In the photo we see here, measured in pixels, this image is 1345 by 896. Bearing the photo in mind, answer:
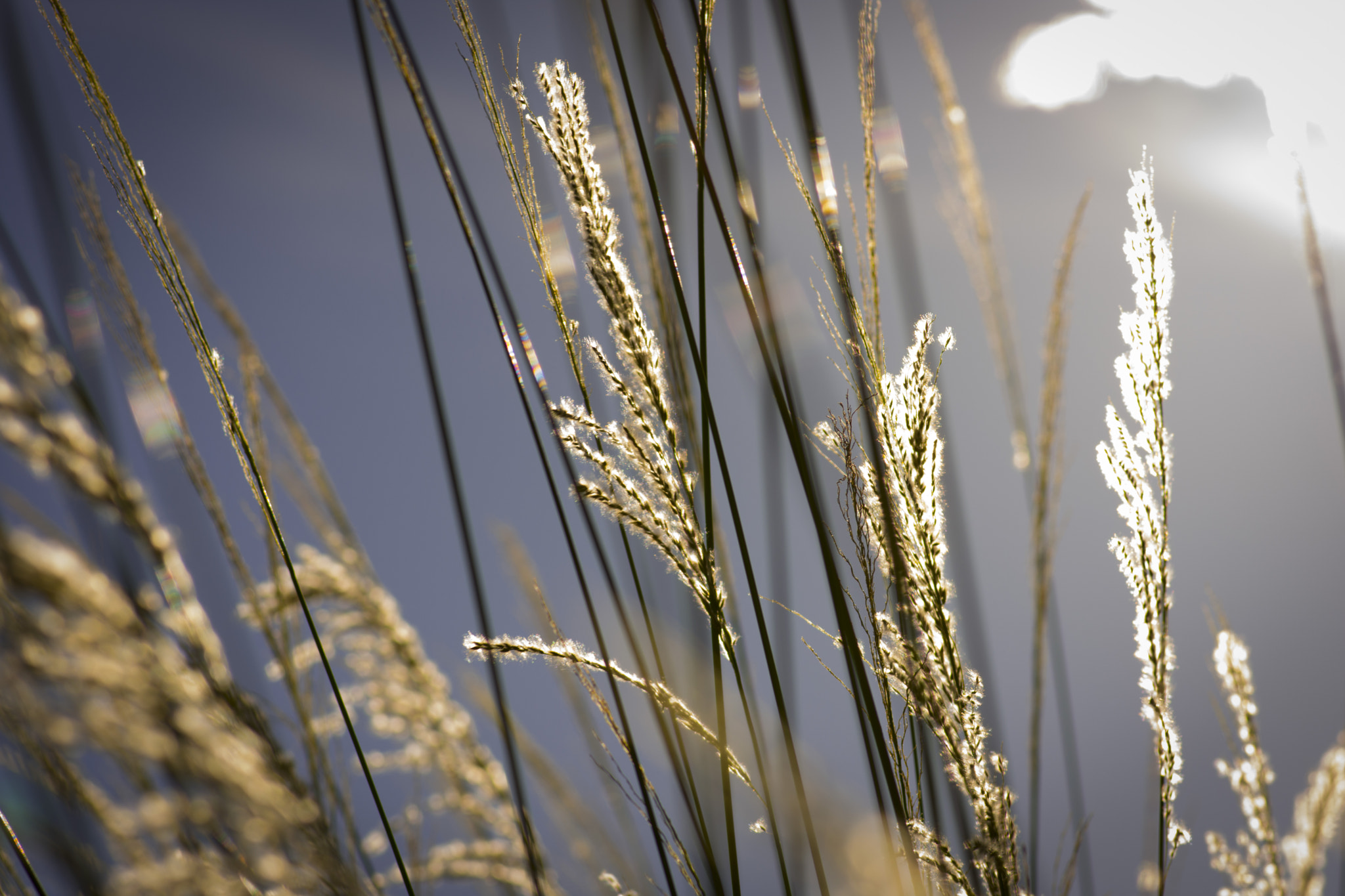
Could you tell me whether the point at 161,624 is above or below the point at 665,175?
below

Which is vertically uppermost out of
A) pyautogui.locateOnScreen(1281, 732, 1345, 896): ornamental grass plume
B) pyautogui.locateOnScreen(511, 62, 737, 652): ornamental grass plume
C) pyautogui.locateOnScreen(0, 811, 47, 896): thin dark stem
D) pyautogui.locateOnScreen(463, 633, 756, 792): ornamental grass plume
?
pyautogui.locateOnScreen(511, 62, 737, 652): ornamental grass plume

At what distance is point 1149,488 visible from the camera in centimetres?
43

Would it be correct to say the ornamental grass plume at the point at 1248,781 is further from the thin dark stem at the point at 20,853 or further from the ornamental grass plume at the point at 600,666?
the thin dark stem at the point at 20,853

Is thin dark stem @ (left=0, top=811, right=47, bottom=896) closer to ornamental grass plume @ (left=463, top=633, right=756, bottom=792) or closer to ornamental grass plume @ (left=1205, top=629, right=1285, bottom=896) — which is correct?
ornamental grass plume @ (left=463, top=633, right=756, bottom=792)

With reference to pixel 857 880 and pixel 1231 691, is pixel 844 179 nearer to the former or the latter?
pixel 857 880

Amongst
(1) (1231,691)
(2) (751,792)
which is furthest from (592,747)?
(1) (1231,691)

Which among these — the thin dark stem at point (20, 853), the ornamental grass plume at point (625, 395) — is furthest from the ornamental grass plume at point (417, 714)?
the ornamental grass plume at point (625, 395)

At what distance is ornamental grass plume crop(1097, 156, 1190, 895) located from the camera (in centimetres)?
42

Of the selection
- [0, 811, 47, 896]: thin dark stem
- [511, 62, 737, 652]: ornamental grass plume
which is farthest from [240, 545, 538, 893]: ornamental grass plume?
[511, 62, 737, 652]: ornamental grass plume

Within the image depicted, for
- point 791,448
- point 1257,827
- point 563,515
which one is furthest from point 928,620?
point 1257,827

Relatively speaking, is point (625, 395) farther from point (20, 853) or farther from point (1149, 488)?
point (20, 853)

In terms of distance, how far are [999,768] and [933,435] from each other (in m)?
0.21

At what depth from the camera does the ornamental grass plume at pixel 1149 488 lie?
0.42 metres

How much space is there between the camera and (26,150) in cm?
43
